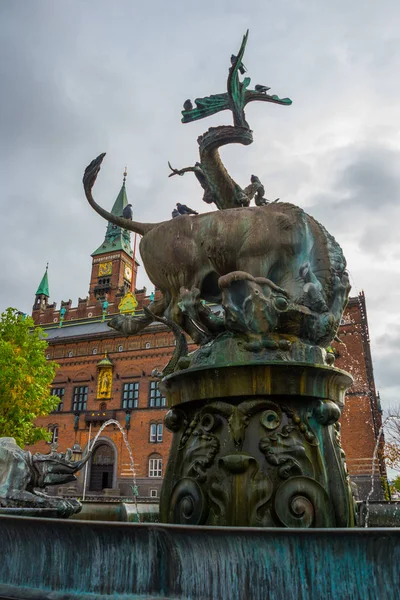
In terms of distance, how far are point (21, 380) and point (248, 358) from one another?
18394mm

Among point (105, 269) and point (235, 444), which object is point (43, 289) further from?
point (235, 444)

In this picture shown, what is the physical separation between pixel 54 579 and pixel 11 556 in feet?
1.14

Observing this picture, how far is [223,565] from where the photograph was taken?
7.68 ft

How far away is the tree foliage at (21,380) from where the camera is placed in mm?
19906

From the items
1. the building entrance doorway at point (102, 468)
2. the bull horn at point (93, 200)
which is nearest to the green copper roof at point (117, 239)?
the building entrance doorway at point (102, 468)

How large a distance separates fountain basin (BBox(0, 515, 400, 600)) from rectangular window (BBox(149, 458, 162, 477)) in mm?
33040

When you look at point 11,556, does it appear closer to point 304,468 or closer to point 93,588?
point 93,588

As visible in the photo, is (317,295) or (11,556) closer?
(11,556)

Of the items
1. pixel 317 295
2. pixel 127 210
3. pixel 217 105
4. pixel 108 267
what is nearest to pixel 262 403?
pixel 317 295

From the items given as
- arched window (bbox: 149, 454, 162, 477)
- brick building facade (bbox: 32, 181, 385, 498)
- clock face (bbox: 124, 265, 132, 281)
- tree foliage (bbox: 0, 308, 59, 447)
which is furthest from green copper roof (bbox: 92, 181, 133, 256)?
tree foliage (bbox: 0, 308, 59, 447)

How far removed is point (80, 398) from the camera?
3934 centimetres

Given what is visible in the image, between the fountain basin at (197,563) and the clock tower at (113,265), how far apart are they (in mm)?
57333

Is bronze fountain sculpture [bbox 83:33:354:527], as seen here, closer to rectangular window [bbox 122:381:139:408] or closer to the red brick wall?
the red brick wall

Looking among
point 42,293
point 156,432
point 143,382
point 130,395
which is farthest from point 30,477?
point 42,293
